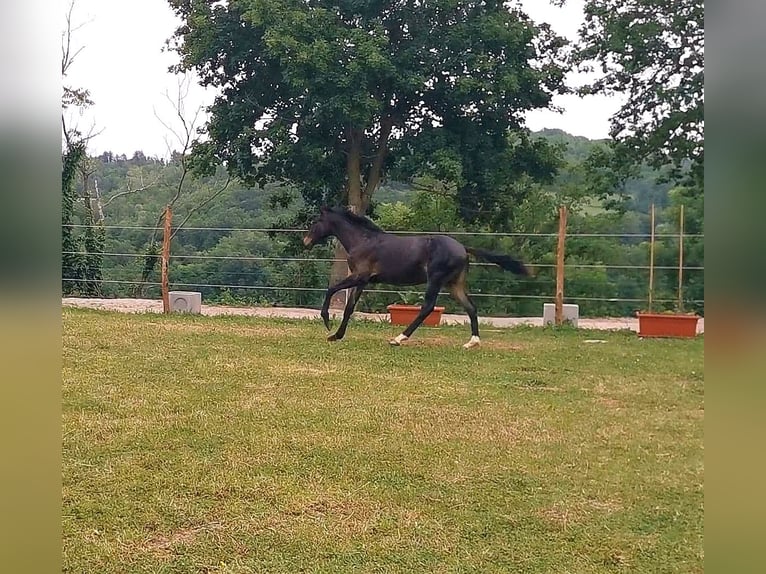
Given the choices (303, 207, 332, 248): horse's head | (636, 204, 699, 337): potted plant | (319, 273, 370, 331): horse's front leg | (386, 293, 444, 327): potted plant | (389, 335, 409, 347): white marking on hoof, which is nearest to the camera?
(636, 204, 699, 337): potted plant

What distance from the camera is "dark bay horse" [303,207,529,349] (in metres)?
2.75

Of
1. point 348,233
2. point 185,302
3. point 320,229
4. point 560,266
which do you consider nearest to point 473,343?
point 560,266

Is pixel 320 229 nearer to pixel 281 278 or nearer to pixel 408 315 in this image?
pixel 408 315

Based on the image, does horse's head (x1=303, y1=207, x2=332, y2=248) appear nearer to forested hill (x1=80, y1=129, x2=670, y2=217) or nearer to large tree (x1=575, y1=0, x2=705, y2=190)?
forested hill (x1=80, y1=129, x2=670, y2=217)

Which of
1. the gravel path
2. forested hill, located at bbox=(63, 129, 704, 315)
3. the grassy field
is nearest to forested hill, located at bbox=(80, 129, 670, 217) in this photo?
forested hill, located at bbox=(63, 129, 704, 315)

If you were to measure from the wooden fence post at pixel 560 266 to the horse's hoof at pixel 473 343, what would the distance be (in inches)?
12.4

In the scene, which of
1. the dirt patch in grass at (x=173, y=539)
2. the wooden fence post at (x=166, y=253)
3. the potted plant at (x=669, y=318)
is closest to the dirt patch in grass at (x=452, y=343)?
the potted plant at (x=669, y=318)

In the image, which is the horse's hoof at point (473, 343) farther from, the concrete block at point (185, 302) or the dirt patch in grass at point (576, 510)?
the dirt patch in grass at point (576, 510)

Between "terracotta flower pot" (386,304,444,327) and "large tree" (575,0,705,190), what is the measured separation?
1.86 m

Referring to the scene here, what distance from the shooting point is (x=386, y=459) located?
3.91ft

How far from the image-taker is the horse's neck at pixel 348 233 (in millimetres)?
2832

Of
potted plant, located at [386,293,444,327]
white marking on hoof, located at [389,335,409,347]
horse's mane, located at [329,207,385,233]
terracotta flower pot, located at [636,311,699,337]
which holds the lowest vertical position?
white marking on hoof, located at [389,335,409,347]
